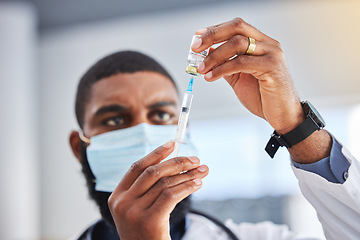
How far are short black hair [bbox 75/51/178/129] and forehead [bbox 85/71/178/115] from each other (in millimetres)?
30

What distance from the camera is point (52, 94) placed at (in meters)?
5.06

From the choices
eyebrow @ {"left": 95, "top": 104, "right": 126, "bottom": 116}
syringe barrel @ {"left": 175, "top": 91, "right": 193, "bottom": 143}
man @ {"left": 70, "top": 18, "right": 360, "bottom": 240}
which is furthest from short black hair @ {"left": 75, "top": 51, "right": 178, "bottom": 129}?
syringe barrel @ {"left": 175, "top": 91, "right": 193, "bottom": 143}

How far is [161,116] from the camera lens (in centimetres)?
147

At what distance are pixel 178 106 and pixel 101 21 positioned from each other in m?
3.70

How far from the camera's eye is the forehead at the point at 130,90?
1.41 metres

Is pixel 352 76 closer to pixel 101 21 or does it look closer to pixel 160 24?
pixel 160 24

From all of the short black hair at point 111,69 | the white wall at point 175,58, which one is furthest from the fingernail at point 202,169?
the white wall at point 175,58

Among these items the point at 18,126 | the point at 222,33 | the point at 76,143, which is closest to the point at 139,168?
the point at 222,33

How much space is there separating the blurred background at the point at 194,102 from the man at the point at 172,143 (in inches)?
109

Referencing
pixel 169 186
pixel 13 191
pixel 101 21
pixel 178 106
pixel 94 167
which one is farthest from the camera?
pixel 101 21

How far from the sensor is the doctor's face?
142 centimetres

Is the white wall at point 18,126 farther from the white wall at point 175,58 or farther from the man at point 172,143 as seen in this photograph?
the man at point 172,143

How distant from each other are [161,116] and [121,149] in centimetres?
21

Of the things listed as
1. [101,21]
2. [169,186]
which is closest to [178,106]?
[169,186]
